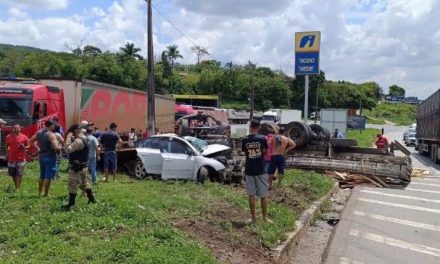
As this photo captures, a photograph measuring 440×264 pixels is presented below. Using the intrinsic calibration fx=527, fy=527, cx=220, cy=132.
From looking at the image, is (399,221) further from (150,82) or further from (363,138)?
(363,138)

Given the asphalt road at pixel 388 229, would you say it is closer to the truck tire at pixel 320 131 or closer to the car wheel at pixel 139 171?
the truck tire at pixel 320 131

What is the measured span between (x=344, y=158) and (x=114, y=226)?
1320 centimetres

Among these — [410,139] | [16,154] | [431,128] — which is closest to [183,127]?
[431,128]

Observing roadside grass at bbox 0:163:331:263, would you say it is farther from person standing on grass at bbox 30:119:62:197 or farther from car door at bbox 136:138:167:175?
car door at bbox 136:138:167:175

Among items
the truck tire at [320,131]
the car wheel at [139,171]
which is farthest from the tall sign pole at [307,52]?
the car wheel at [139,171]

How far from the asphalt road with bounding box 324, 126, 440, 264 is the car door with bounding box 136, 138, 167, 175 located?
228 inches

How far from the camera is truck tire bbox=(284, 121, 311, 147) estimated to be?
2066cm

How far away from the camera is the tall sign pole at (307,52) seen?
2566 centimetres

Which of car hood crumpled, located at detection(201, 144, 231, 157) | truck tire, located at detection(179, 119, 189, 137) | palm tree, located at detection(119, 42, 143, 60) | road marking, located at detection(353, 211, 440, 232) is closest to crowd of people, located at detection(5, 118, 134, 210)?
car hood crumpled, located at detection(201, 144, 231, 157)

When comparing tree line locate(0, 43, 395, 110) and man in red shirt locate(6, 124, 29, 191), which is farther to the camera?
tree line locate(0, 43, 395, 110)

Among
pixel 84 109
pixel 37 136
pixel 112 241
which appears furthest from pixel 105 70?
pixel 112 241

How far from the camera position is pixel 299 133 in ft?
68.1

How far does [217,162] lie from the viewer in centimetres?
1563

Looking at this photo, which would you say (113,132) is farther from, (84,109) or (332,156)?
(332,156)
